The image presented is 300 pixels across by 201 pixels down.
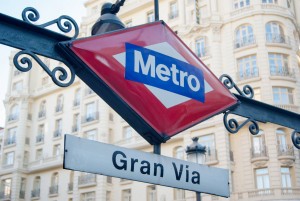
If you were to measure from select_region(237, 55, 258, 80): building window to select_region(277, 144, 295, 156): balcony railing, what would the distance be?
A: 4.96 m

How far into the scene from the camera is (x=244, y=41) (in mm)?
32469

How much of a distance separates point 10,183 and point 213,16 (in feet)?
75.0

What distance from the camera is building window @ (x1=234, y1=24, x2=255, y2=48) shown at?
32.3 meters

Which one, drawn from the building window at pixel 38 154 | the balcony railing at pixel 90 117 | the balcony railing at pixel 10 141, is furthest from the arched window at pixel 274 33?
the balcony railing at pixel 10 141

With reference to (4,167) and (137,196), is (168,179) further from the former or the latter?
(4,167)

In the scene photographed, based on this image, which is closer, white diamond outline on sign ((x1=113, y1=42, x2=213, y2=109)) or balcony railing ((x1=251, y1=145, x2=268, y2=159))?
white diamond outline on sign ((x1=113, y1=42, x2=213, y2=109))

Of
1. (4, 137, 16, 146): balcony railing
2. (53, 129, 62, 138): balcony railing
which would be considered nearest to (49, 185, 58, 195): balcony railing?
(53, 129, 62, 138): balcony railing

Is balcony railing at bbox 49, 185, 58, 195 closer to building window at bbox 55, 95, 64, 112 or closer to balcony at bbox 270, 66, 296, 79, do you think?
building window at bbox 55, 95, 64, 112

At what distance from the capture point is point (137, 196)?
3397 centimetres

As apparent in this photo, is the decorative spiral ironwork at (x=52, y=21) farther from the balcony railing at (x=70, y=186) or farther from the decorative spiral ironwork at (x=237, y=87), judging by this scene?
the balcony railing at (x=70, y=186)

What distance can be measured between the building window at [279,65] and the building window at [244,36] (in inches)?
67.3

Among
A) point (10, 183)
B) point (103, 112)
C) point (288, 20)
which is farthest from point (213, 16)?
point (10, 183)

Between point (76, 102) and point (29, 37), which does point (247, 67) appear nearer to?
point (76, 102)

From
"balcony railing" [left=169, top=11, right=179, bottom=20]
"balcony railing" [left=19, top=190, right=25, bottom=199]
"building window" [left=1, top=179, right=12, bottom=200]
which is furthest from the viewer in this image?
"building window" [left=1, top=179, right=12, bottom=200]
